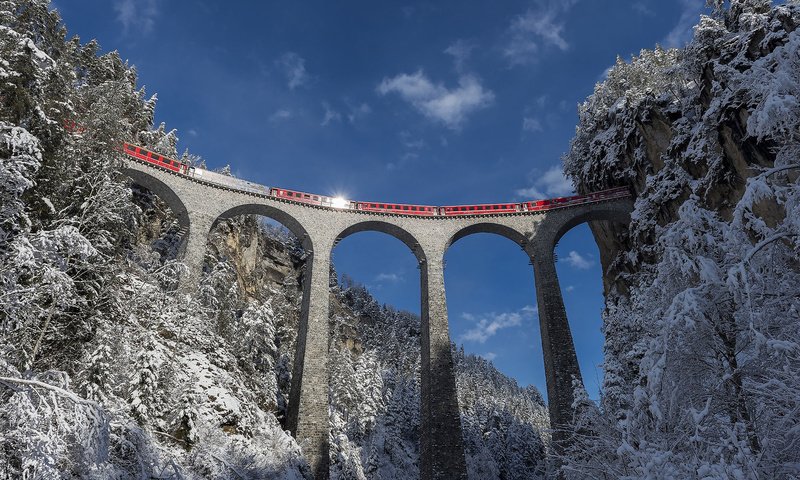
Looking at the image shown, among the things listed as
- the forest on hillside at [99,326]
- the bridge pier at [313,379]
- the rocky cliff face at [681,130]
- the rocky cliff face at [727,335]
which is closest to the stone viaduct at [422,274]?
the bridge pier at [313,379]

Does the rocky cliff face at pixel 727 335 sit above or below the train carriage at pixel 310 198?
below

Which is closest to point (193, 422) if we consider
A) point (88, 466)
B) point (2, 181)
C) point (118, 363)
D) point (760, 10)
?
point (118, 363)

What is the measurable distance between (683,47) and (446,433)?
86.9 feet

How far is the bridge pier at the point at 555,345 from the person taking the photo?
27.0m

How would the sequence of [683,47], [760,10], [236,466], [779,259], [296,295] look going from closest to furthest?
1. [779,259]
2. [236,466]
3. [760,10]
4. [683,47]
5. [296,295]

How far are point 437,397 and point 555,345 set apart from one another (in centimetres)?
788

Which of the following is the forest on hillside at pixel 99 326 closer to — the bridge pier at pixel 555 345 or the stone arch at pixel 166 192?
the stone arch at pixel 166 192

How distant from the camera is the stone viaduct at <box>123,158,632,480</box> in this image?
26.0 metres

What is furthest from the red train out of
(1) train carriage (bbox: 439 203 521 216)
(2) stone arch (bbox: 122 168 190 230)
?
(2) stone arch (bbox: 122 168 190 230)

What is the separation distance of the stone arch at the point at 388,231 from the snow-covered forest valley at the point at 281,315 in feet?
26.9

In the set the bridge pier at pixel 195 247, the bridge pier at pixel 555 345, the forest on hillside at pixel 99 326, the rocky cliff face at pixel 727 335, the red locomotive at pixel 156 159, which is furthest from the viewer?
the red locomotive at pixel 156 159

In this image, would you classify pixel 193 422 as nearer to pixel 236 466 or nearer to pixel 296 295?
pixel 236 466

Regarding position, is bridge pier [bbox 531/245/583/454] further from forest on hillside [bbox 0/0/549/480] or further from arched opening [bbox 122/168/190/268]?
arched opening [bbox 122/168/190/268]

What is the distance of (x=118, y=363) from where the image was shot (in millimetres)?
14781
